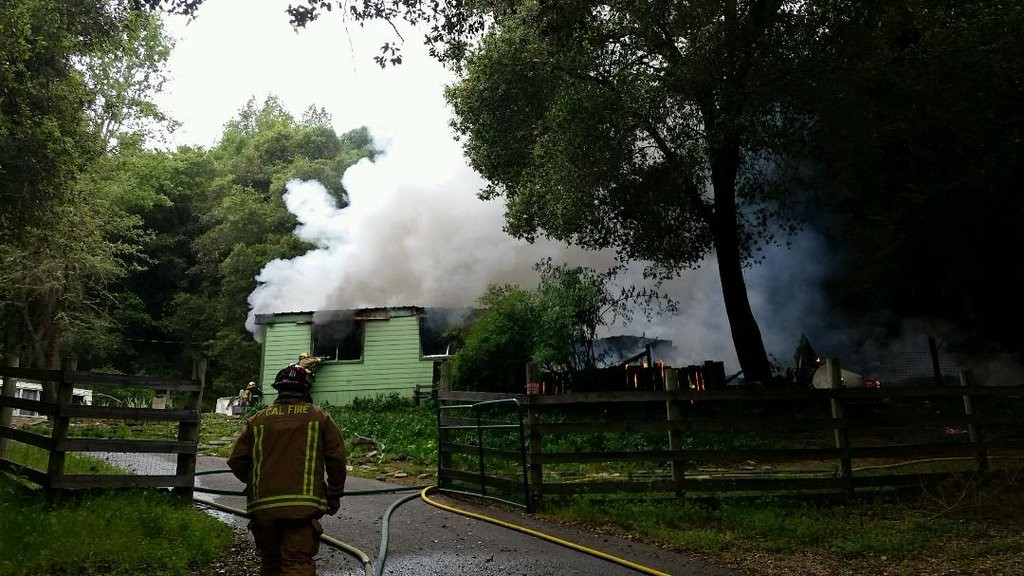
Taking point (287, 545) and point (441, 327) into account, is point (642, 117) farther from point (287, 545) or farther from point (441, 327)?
point (441, 327)

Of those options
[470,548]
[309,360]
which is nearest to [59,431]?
[470,548]

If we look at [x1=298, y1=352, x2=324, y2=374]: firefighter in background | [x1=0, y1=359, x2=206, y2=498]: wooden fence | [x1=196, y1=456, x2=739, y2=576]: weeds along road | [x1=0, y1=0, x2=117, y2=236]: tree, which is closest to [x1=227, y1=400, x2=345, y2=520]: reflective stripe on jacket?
[x1=196, y1=456, x2=739, y2=576]: weeds along road

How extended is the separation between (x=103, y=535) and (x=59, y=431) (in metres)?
1.71

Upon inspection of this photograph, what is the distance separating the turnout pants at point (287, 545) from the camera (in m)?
3.96

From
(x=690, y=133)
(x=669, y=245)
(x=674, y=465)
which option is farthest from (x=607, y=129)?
(x=674, y=465)

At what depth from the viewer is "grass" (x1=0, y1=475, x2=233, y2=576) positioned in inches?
197

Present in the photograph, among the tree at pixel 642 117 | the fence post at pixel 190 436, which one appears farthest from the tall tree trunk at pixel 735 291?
the fence post at pixel 190 436

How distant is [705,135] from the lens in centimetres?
1356

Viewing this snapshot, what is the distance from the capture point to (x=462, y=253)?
2473 centimetres

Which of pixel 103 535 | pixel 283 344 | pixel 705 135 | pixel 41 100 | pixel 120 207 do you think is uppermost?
pixel 120 207

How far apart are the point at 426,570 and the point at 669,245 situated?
44.6 feet

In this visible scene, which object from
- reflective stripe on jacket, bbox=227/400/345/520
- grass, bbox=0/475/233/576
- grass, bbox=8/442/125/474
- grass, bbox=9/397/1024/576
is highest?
reflective stripe on jacket, bbox=227/400/345/520

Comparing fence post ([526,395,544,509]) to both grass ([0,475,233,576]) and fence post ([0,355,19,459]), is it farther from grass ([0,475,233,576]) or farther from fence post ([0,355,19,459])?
fence post ([0,355,19,459])

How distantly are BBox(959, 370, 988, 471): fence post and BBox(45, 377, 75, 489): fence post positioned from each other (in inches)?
372
